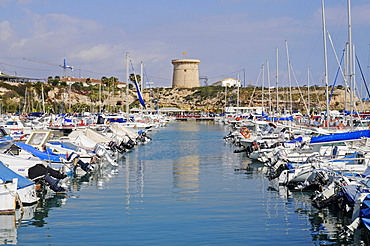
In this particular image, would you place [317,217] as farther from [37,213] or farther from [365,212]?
[37,213]

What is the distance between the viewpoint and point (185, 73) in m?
157

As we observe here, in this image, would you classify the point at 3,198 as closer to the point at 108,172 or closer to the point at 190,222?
the point at 190,222

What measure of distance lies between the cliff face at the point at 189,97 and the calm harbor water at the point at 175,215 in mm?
85093

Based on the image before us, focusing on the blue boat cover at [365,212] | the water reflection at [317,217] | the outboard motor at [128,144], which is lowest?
the water reflection at [317,217]

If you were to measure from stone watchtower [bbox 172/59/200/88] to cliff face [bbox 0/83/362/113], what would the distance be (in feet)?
11.3

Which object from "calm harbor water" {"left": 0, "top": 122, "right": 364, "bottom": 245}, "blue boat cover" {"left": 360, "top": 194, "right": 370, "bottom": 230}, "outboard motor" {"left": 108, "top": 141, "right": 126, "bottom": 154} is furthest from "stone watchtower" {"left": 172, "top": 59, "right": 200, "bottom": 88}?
"blue boat cover" {"left": 360, "top": 194, "right": 370, "bottom": 230}

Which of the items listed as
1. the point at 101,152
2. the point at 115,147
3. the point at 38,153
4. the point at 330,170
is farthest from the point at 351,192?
the point at 115,147

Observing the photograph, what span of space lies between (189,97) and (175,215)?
133 metres

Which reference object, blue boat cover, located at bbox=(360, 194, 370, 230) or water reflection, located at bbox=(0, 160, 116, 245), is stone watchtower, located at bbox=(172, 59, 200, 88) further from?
blue boat cover, located at bbox=(360, 194, 370, 230)

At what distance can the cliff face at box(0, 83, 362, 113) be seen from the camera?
4670 inches

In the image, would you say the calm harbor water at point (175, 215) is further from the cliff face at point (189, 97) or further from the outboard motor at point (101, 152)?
the cliff face at point (189, 97)

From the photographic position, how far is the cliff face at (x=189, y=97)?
11862cm

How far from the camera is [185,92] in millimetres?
152875

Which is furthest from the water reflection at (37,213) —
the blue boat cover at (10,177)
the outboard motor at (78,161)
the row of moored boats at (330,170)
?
the row of moored boats at (330,170)
